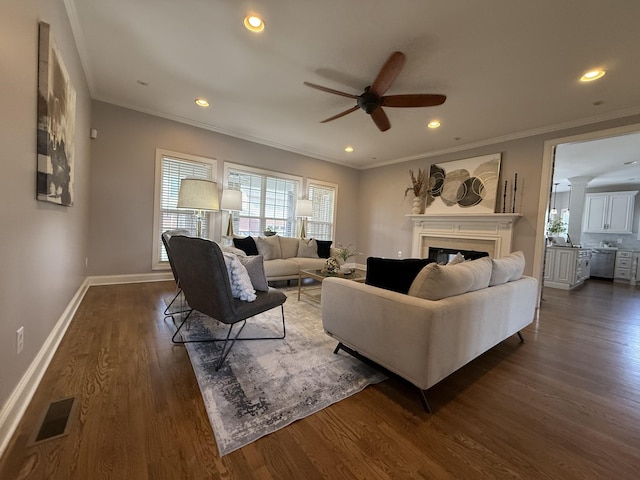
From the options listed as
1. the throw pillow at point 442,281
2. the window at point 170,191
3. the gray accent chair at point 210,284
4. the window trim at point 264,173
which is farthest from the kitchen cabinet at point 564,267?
the window at point 170,191

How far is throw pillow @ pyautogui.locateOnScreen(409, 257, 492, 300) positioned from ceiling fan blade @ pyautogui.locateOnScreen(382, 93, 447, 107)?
5.91 ft

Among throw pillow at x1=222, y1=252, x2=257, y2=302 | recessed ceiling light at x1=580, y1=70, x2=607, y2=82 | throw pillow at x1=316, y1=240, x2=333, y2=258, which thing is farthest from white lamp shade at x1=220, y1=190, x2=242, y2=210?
recessed ceiling light at x1=580, y1=70, x2=607, y2=82

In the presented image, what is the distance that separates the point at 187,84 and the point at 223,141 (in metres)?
1.56

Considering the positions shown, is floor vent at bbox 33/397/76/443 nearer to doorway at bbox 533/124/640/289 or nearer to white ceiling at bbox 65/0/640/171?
white ceiling at bbox 65/0/640/171

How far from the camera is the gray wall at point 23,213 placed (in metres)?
1.21

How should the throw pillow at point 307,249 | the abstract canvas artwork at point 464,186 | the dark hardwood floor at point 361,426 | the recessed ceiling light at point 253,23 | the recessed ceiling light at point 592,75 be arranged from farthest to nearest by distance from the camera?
the throw pillow at point 307,249 < the abstract canvas artwork at point 464,186 < the recessed ceiling light at point 592,75 < the recessed ceiling light at point 253,23 < the dark hardwood floor at point 361,426

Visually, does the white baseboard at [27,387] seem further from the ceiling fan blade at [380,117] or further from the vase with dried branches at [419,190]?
the vase with dried branches at [419,190]

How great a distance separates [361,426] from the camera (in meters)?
1.41

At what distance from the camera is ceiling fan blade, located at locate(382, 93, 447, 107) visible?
8.61ft

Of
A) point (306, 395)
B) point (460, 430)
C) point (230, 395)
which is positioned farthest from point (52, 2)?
point (460, 430)

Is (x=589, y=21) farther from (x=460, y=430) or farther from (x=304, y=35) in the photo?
(x=460, y=430)

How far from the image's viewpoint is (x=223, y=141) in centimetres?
479

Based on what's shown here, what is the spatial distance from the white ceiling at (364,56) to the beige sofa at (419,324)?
1942mm

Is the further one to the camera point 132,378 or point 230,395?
point 132,378
